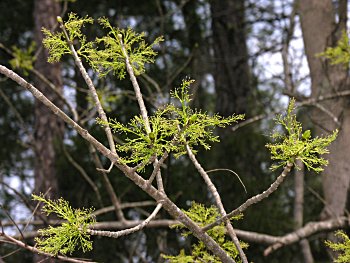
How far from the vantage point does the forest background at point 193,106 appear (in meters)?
3.76

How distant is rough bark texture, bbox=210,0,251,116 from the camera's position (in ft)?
20.6

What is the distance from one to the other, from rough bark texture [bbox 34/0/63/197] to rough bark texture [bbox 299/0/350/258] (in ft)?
8.10

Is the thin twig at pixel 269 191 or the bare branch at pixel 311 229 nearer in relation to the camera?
the thin twig at pixel 269 191

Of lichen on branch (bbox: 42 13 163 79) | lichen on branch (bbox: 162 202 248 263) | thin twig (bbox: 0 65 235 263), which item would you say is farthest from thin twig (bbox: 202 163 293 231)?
lichen on branch (bbox: 42 13 163 79)

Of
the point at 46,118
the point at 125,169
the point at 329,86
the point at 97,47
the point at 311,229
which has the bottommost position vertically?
the point at 125,169

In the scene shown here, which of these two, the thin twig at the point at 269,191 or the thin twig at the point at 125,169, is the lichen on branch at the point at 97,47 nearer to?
the thin twig at the point at 125,169

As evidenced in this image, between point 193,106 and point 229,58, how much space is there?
2.68ft

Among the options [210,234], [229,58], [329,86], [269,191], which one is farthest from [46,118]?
[269,191]

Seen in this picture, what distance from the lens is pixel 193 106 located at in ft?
19.6

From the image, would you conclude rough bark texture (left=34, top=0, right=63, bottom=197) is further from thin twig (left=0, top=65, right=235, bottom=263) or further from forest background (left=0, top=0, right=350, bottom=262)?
thin twig (left=0, top=65, right=235, bottom=263)

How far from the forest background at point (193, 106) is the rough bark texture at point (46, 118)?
0.01 meters

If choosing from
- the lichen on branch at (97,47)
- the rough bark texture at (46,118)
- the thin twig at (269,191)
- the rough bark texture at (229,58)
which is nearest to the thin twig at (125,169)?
the thin twig at (269,191)

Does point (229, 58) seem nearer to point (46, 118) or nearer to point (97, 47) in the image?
point (46, 118)

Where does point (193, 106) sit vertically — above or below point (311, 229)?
above
